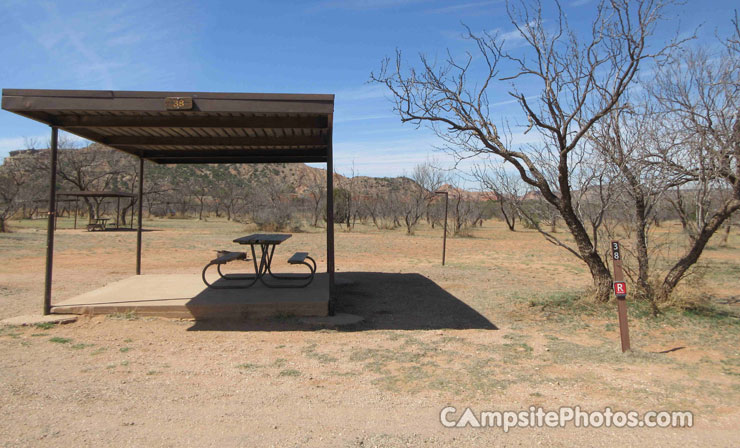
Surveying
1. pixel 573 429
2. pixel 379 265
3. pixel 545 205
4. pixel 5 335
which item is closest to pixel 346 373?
pixel 573 429

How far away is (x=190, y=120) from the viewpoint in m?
6.62

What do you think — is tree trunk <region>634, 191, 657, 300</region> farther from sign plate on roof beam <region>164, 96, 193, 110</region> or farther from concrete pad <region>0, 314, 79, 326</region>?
concrete pad <region>0, 314, 79, 326</region>

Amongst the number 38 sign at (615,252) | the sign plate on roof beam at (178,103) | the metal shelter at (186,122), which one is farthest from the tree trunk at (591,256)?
the sign plate on roof beam at (178,103)

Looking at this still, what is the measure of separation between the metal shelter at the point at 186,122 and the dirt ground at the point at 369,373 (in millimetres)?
1619

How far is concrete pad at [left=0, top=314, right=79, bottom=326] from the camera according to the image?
583 centimetres

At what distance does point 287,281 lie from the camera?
28.0 feet

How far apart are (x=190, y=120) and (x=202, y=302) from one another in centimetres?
253

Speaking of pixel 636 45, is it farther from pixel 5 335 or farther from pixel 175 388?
pixel 5 335

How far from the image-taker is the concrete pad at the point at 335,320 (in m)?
6.26

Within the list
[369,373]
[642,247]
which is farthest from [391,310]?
[642,247]

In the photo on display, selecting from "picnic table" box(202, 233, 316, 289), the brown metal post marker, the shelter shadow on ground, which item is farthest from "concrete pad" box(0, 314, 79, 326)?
the brown metal post marker

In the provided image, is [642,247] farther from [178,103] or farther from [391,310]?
[178,103]

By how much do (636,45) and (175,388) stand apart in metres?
6.67

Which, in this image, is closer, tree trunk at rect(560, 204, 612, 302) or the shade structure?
the shade structure
